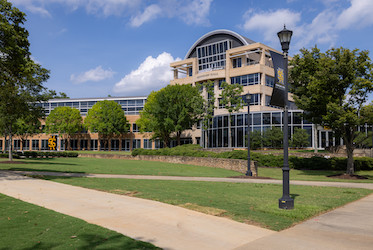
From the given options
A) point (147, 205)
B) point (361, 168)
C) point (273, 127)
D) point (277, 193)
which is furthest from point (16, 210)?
point (273, 127)

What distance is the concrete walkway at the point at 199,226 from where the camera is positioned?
6043mm

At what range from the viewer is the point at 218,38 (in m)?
66.7

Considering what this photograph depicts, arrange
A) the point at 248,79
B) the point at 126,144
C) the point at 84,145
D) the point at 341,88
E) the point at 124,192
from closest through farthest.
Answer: the point at 124,192 < the point at 341,88 < the point at 248,79 < the point at 126,144 < the point at 84,145

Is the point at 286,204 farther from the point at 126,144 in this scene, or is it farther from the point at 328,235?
the point at 126,144

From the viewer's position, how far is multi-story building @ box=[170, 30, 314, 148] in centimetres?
4753

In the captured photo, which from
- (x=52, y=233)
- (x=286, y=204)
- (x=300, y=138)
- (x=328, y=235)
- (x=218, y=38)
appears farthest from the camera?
(x=218, y=38)

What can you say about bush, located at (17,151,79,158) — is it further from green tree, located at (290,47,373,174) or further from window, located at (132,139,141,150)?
green tree, located at (290,47,373,174)

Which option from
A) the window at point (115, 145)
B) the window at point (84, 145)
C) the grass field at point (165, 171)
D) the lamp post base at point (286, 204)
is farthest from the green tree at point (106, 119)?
the lamp post base at point (286, 204)

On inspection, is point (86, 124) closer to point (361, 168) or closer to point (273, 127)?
point (273, 127)

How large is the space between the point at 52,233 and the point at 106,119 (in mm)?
67716

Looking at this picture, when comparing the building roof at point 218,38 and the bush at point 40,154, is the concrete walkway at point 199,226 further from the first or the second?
the building roof at point 218,38

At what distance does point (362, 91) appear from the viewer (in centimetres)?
2284

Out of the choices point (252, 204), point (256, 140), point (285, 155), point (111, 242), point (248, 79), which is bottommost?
point (252, 204)

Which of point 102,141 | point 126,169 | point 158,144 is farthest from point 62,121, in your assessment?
point 126,169
